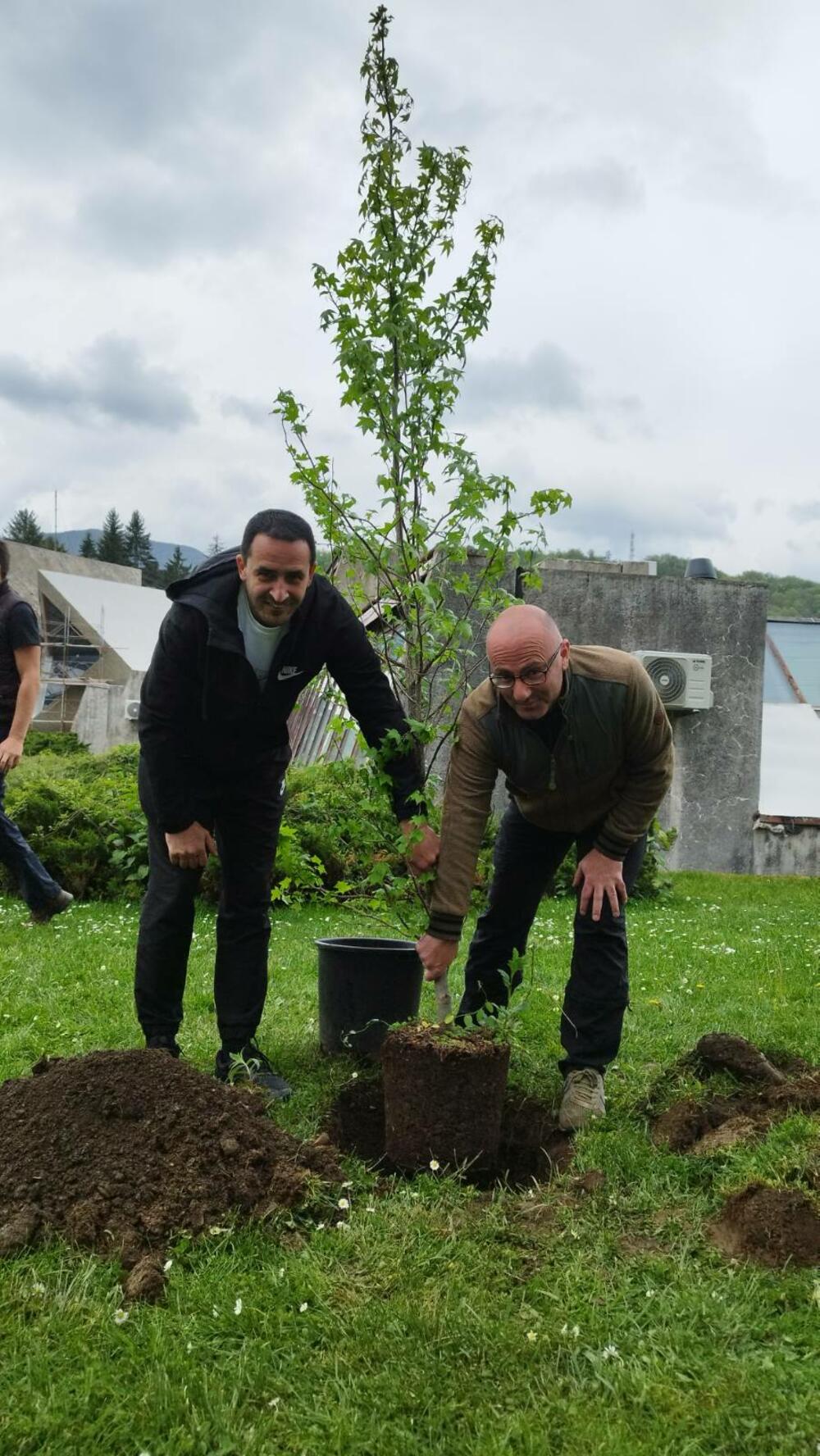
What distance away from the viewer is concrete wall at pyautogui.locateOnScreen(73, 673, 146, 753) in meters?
26.6

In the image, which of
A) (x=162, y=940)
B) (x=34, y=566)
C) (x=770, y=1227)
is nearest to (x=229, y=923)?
(x=162, y=940)

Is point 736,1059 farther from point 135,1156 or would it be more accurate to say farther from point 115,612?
point 115,612

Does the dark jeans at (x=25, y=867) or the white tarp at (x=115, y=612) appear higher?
the white tarp at (x=115, y=612)

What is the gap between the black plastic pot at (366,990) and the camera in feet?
14.8

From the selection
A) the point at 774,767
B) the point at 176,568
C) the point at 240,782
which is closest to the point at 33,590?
the point at 774,767

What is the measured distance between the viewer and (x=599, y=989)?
13.1 ft

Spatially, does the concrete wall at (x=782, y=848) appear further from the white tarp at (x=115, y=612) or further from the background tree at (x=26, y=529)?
the background tree at (x=26, y=529)

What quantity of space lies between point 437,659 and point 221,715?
834 millimetres

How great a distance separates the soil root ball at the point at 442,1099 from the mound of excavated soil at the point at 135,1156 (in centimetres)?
25

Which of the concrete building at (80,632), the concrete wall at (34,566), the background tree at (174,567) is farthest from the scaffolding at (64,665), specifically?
the background tree at (174,567)

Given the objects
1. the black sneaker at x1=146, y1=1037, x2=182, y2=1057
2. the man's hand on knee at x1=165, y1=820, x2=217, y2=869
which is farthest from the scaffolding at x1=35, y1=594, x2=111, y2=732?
the man's hand on knee at x1=165, y1=820, x2=217, y2=869

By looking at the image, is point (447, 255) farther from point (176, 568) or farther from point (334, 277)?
point (176, 568)

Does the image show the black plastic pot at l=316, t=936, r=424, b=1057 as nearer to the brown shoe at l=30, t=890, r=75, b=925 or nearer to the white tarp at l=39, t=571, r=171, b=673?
the brown shoe at l=30, t=890, r=75, b=925

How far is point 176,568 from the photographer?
292 feet
